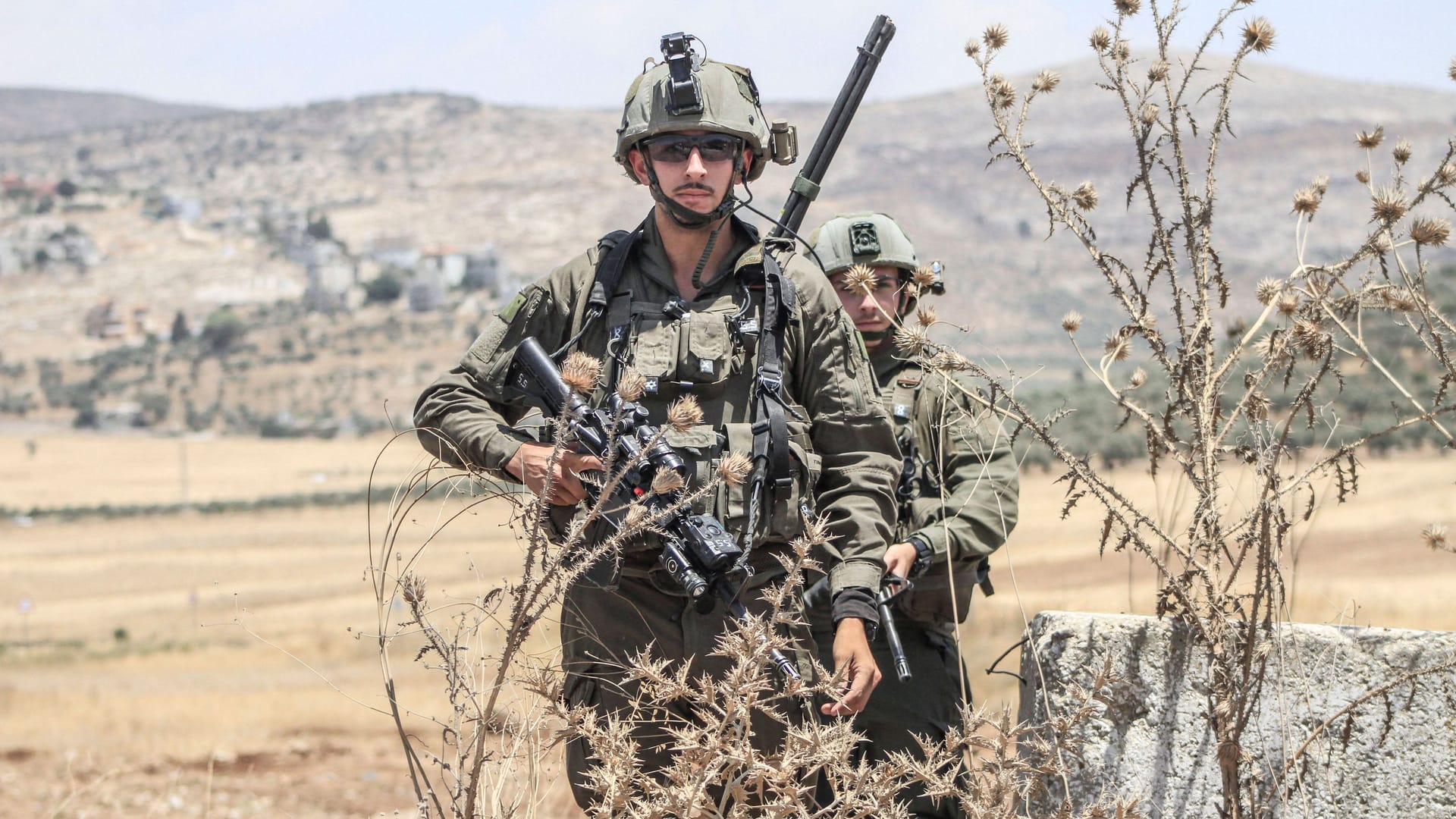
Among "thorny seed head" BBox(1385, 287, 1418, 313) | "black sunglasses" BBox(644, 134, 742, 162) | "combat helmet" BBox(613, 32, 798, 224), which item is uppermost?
"combat helmet" BBox(613, 32, 798, 224)

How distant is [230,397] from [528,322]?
9492 cm

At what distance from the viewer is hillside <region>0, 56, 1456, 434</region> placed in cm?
11356

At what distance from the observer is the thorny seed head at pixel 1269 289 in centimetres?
331

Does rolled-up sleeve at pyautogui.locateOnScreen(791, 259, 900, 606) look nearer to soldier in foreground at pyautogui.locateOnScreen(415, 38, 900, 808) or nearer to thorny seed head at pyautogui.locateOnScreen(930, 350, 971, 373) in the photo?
soldier in foreground at pyautogui.locateOnScreen(415, 38, 900, 808)

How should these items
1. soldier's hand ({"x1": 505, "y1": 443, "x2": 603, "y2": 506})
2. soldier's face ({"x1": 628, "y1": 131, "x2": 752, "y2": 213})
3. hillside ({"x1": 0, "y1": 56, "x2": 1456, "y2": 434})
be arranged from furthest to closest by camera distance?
hillside ({"x1": 0, "y1": 56, "x2": 1456, "y2": 434})
soldier's face ({"x1": 628, "y1": 131, "x2": 752, "y2": 213})
soldier's hand ({"x1": 505, "y1": 443, "x2": 603, "y2": 506})

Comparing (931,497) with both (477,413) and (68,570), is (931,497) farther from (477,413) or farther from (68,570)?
(68,570)

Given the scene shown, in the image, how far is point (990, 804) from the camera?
2.61 metres

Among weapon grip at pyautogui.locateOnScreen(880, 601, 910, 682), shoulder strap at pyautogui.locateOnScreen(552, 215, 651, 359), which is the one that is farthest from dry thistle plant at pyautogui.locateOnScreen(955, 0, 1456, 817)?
shoulder strap at pyautogui.locateOnScreen(552, 215, 651, 359)

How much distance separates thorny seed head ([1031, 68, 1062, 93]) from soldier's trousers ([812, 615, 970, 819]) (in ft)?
5.20

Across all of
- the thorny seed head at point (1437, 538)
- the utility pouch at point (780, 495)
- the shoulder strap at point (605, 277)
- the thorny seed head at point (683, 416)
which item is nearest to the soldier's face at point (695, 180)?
the shoulder strap at point (605, 277)

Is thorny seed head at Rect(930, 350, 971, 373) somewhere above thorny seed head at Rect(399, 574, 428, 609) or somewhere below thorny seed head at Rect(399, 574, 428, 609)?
above

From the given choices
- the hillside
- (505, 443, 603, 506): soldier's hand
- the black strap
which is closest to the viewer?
(505, 443, 603, 506): soldier's hand

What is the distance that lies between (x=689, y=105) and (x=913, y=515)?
152cm

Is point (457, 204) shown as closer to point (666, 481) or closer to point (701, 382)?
point (701, 382)
